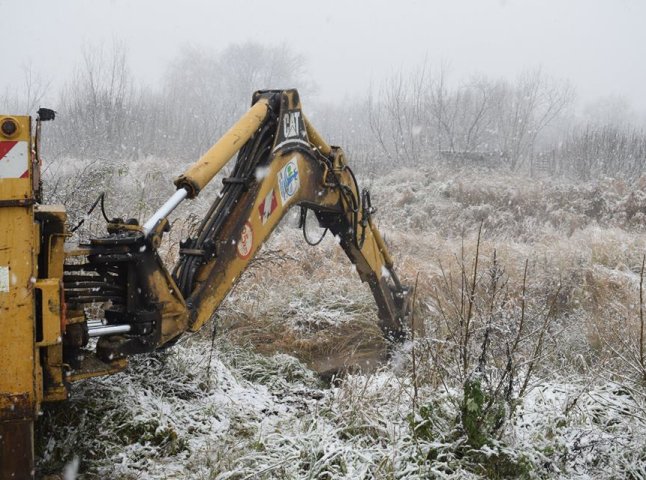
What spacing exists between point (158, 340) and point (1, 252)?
85 centimetres

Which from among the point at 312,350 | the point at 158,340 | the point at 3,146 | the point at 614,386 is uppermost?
Answer: the point at 3,146

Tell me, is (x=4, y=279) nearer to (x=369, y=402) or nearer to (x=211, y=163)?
(x=211, y=163)

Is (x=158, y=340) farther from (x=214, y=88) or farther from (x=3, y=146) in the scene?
(x=214, y=88)

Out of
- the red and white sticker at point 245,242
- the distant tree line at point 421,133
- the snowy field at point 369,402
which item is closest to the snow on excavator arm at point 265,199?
the red and white sticker at point 245,242

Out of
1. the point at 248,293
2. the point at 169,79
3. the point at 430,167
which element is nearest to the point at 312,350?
the point at 248,293

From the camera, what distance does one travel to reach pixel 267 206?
3555mm

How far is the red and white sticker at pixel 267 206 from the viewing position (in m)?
3.50

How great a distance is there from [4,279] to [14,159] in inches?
18.3

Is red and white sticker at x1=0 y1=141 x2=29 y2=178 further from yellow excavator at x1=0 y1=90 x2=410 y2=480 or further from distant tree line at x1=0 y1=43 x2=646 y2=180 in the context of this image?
distant tree line at x1=0 y1=43 x2=646 y2=180

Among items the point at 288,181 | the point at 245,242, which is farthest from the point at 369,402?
the point at 288,181

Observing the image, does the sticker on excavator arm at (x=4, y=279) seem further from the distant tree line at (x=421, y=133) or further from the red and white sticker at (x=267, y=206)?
the distant tree line at (x=421, y=133)

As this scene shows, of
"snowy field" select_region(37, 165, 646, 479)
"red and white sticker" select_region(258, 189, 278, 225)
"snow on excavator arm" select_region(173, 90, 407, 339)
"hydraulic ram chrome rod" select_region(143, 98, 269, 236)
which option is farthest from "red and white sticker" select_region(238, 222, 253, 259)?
"snowy field" select_region(37, 165, 646, 479)

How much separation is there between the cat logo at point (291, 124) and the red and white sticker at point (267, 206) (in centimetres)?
41

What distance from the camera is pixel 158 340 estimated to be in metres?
2.85
